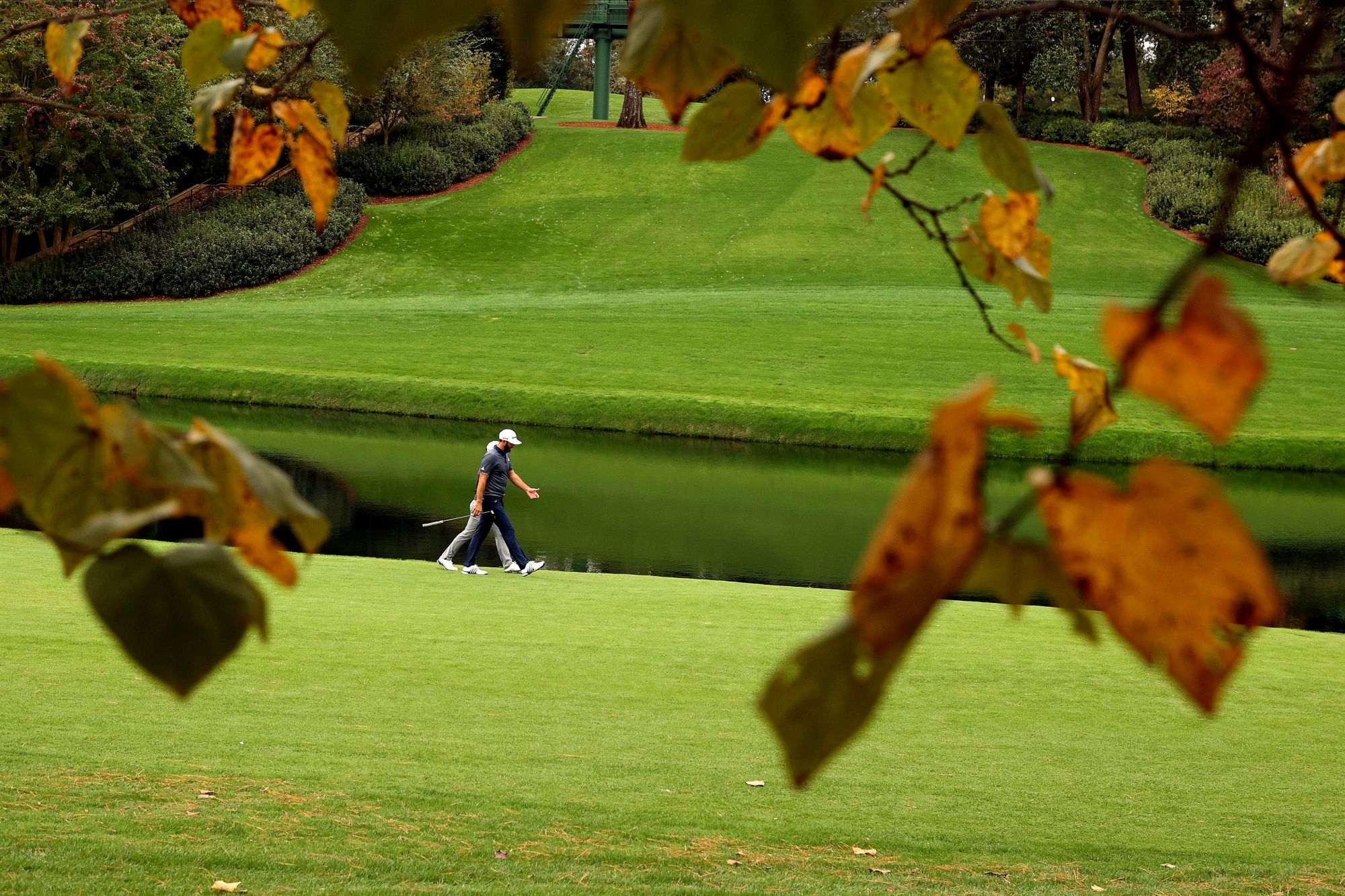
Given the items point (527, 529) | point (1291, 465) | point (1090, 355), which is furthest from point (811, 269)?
point (527, 529)

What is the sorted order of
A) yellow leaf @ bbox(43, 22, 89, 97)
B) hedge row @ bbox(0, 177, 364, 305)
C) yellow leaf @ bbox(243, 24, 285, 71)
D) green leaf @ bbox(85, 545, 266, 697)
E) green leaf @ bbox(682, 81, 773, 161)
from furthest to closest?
hedge row @ bbox(0, 177, 364, 305), yellow leaf @ bbox(43, 22, 89, 97), yellow leaf @ bbox(243, 24, 285, 71), green leaf @ bbox(682, 81, 773, 161), green leaf @ bbox(85, 545, 266, 697)

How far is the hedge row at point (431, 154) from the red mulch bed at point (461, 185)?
117 millimetres

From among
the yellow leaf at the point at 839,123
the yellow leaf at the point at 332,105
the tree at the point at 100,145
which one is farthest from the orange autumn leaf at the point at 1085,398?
the tree at the point at 100,145

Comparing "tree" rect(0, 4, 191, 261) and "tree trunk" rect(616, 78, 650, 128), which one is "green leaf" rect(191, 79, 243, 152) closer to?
"tree" rect(0, 4, 191, 261)

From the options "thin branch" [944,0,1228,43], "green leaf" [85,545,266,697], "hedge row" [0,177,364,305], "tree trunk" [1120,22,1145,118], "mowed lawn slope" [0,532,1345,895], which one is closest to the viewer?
"green leaf" [85,545,266,697]

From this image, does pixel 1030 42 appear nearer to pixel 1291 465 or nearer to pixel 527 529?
pixel 1291 465

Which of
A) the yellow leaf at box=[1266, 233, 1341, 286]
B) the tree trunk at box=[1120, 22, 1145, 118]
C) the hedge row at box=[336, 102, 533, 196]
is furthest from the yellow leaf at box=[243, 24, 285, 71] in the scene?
the tree trunk at box=[1120, 22, 1145, 118]

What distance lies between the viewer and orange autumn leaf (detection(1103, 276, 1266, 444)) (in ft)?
1.16

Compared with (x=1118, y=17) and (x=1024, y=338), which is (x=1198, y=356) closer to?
(x=1118, y=17)

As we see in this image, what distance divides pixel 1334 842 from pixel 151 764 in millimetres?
5041

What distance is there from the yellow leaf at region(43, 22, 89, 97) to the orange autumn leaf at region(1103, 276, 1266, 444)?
46.1 inches

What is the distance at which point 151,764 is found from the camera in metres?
5.19

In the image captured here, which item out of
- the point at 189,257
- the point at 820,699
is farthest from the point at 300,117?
the point at 189,257

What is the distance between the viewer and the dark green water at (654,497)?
45.6ft
